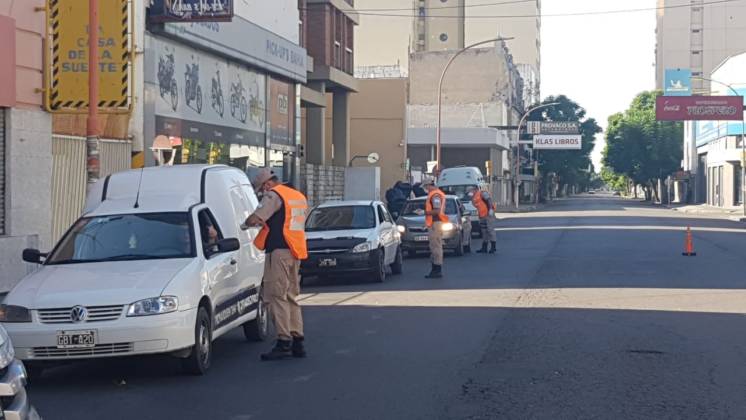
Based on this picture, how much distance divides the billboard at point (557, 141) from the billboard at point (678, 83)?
16.2 meters

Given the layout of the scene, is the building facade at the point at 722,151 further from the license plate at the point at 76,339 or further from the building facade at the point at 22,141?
the license plate at the point at 76,339

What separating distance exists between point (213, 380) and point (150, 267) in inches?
47.4

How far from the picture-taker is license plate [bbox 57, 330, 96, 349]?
905cm

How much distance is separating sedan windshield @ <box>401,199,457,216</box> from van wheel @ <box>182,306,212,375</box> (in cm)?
1749

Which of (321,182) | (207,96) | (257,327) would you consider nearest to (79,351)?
(257,327)

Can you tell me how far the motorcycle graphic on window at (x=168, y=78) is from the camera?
2452cm

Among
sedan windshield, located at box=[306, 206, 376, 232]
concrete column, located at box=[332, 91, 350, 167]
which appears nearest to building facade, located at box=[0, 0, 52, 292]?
sedan windshield, located at box=[306, 206, 376, 232]

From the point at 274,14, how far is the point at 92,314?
25.0 meters

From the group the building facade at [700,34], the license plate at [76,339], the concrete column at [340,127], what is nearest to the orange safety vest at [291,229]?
the license plate at [76,339]

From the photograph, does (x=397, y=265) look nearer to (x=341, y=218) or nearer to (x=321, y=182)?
(x=341, y=218)

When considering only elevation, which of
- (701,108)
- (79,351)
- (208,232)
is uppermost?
(701,108)

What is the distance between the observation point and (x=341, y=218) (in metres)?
20.8

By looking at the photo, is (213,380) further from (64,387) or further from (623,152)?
(623,152)

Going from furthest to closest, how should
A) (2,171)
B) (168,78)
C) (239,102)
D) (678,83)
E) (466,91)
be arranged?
(678,83) → (466,91) → (239,102) → (168,78) → (2,171)
